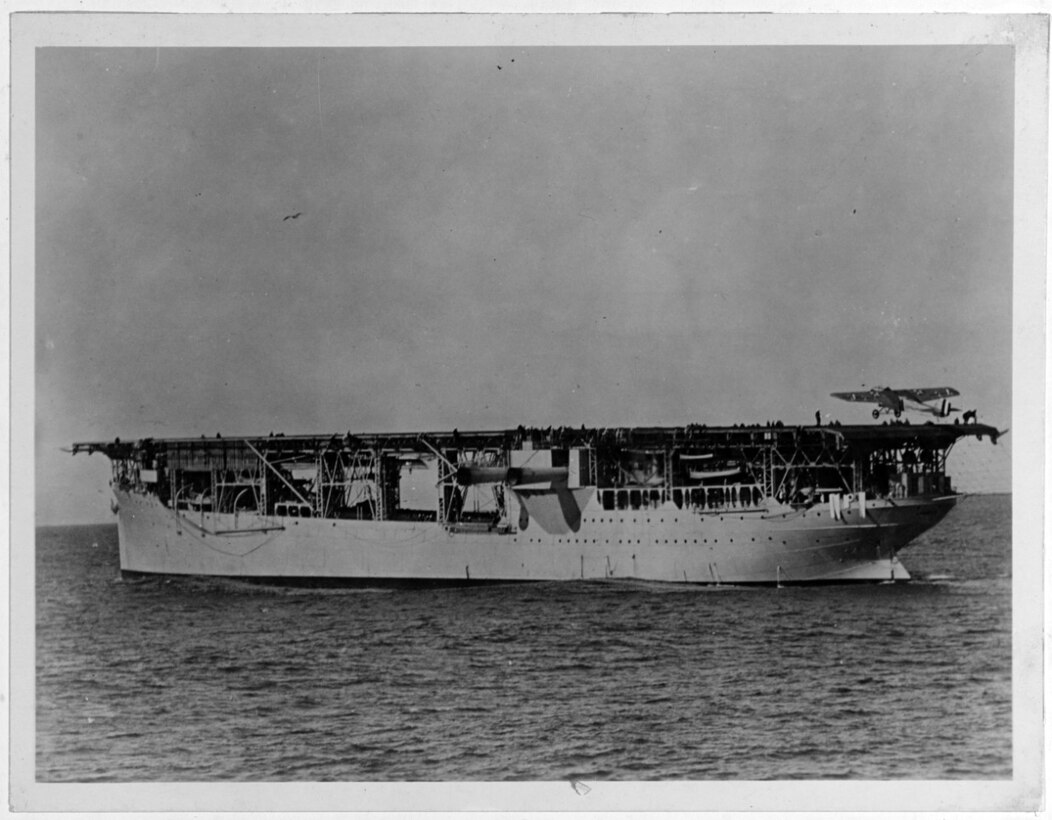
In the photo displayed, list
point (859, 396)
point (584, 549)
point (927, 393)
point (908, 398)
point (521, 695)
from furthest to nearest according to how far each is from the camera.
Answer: point (584, 549) < point (859, 396) < point (908, 398) < point (927, 393) < point (521, 695)

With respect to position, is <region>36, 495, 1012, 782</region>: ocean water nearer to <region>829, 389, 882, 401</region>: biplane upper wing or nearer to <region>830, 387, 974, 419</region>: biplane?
<region>830, 387, 974, 419</region>: biplane

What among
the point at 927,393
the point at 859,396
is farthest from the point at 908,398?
the point at 859,396

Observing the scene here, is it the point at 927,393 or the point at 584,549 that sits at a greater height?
the point at 927,393

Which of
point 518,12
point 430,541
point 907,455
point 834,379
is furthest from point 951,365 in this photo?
point 430,541

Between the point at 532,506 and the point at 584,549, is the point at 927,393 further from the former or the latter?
the point at 532,506

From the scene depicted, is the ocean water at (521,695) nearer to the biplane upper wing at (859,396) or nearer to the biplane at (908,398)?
the biplane at (908,398)

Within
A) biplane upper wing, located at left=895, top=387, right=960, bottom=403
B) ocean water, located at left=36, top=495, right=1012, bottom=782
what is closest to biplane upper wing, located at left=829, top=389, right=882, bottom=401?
biplane upper wing, located at left=895, top=387, right=960, bottom=403
